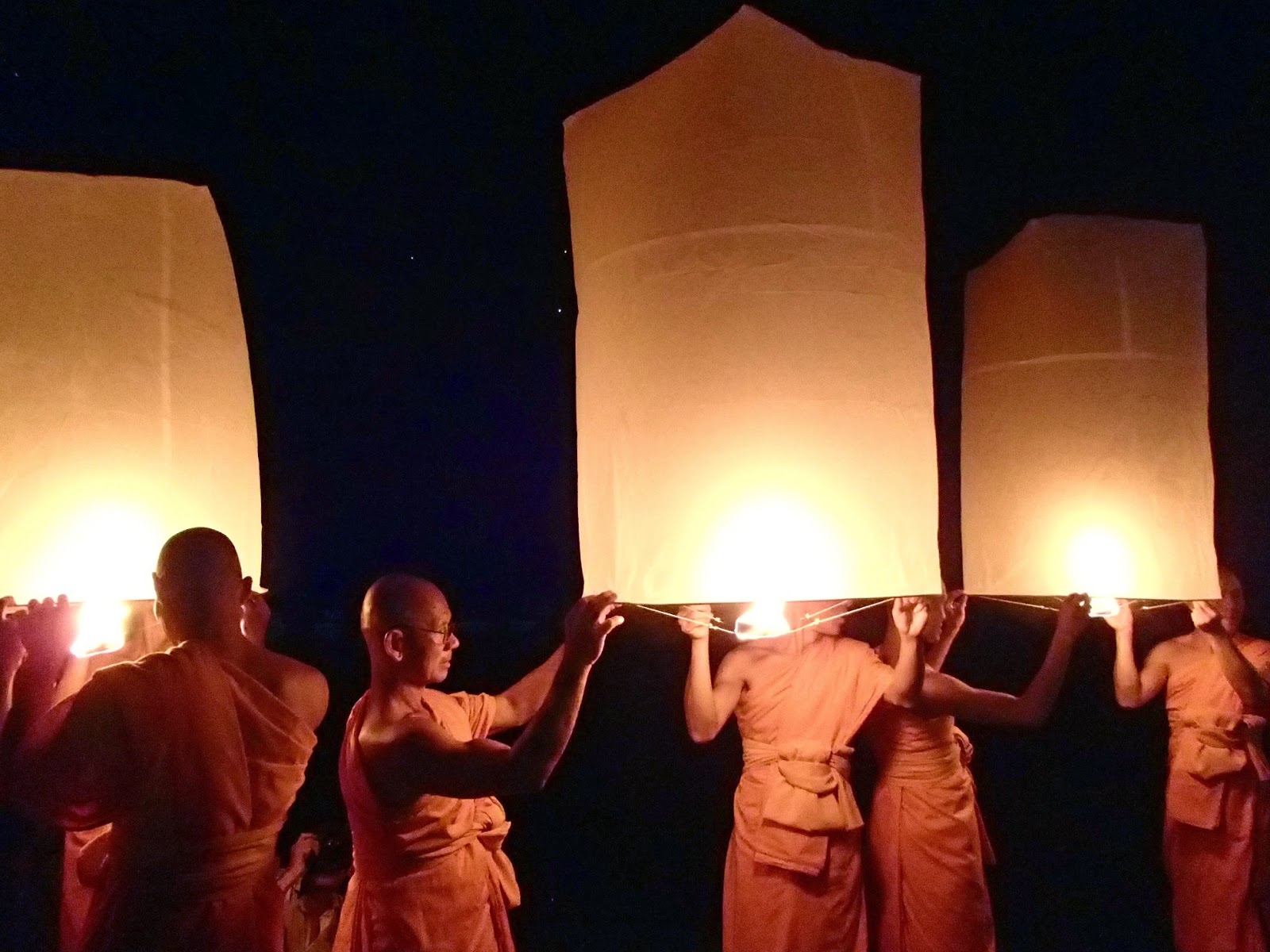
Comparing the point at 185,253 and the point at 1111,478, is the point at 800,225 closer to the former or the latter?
the point at 1111,478

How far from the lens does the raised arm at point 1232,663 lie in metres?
4.20

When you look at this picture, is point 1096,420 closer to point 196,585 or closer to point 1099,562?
point 1099,562

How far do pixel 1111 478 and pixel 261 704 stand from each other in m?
2.90

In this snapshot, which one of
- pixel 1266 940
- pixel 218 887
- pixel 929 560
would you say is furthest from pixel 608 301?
pixel 1266 940

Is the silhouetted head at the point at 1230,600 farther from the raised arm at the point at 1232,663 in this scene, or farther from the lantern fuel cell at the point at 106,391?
the lantern fuel cell at the point at 106,391

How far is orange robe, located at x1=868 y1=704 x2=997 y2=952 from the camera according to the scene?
3973mm

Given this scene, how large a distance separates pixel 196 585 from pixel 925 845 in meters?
3.13

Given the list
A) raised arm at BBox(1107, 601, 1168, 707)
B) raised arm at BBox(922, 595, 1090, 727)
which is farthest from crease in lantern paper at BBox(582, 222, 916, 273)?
raised arm at BBox(1107, 601, 1168, 707)

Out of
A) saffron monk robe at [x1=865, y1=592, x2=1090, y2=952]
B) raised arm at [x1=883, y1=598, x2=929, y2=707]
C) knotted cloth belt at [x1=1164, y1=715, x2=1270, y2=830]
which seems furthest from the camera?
knotted cloth belt at [x1=1164, y1=715, x2=1270, y2=830]

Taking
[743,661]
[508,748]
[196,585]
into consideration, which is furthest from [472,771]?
[743,661]

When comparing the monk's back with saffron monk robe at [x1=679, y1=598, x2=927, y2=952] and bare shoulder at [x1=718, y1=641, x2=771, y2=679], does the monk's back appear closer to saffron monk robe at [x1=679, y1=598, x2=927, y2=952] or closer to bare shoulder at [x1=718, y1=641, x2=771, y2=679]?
saffron monk robe at [x1=679, y1=598, x2=927, y2=952]

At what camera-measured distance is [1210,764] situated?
456 cm

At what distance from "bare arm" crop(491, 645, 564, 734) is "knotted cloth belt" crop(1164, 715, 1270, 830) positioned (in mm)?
3289

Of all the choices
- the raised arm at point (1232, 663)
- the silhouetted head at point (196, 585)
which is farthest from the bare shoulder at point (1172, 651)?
the silhouetted head at point (196, 585)
